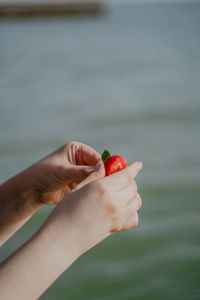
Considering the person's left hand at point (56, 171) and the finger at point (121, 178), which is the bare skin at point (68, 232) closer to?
the finger at point (121, 178)

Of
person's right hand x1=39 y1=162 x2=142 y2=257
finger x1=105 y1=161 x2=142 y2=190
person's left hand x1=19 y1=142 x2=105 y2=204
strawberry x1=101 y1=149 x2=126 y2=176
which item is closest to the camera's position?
person's right hand x1=39 y1=162 x2=142 y2=257

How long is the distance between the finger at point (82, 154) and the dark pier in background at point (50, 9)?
39.7 m

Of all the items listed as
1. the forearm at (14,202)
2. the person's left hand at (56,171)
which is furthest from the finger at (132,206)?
the forearm at (14,202)

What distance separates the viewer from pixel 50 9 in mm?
42250

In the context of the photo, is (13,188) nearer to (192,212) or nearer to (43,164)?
(43,164)

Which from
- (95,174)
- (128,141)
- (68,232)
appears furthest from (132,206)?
(128,141)

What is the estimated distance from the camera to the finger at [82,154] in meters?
2.06

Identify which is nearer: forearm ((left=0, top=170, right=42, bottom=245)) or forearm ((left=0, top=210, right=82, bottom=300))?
forearm ((left=0, top=210, right=82, bottom=300))

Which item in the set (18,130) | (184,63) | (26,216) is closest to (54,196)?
(26,216)

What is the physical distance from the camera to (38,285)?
4.43 feet

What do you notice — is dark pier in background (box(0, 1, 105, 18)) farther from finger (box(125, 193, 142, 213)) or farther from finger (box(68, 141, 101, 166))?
finger (box(125, 193, 142, 213))

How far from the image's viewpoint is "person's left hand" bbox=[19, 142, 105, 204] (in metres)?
1.98

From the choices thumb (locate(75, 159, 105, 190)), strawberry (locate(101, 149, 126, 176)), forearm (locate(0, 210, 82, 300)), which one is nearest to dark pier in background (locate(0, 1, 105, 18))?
strawberry (locate(101, 149, 126, 176))

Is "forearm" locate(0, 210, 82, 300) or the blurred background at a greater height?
the blurred background
